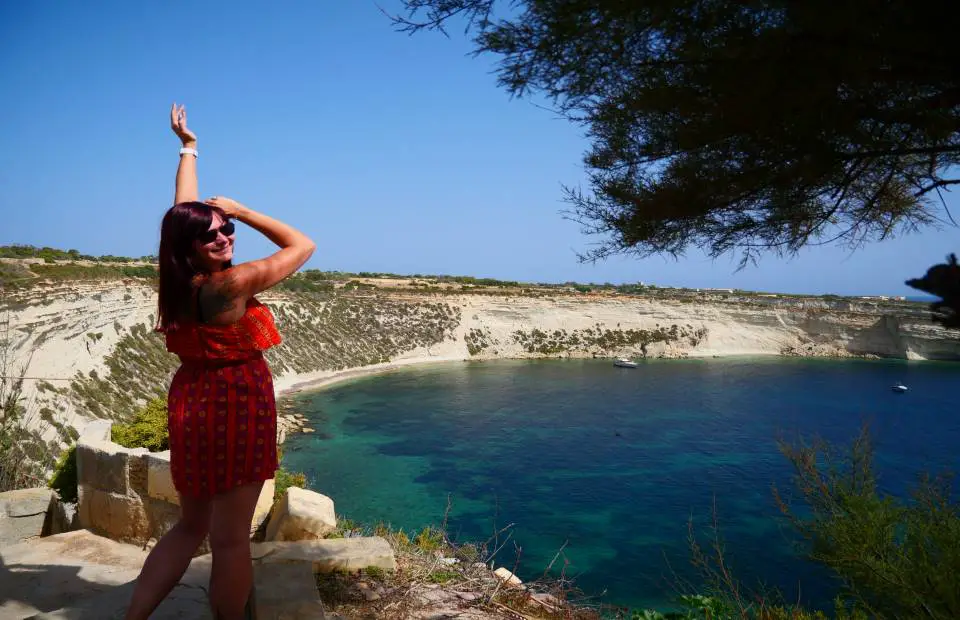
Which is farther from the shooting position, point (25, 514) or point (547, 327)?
point (547, 327)

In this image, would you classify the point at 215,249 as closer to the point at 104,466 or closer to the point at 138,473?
the point at 138,473

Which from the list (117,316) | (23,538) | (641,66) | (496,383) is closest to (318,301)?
(496,383)

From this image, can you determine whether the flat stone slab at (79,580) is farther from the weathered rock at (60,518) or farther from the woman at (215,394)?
the woman at (215,394)

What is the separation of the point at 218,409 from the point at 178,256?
0.56 metres

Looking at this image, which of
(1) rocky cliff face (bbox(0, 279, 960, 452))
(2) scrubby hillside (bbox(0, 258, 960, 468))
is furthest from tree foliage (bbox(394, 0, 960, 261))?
(1) rocky cliff face (bbox(0, 279, 960, 452))

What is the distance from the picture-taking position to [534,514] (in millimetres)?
15969

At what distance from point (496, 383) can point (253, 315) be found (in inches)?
1416

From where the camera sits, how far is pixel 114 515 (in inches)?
181

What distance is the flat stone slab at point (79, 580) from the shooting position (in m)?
3.05

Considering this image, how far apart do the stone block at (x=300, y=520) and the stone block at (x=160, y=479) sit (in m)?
0.81

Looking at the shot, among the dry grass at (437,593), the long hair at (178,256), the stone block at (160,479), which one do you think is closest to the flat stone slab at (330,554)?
the dry grass at (437,593)

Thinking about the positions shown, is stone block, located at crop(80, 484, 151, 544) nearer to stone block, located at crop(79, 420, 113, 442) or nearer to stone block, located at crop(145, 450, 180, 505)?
stone block, located at crop(145, 450, 180, 505)

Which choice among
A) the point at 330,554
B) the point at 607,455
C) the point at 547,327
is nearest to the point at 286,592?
the point at 330,554

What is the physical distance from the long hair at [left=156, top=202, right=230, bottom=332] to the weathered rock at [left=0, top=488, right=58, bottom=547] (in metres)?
3.78
